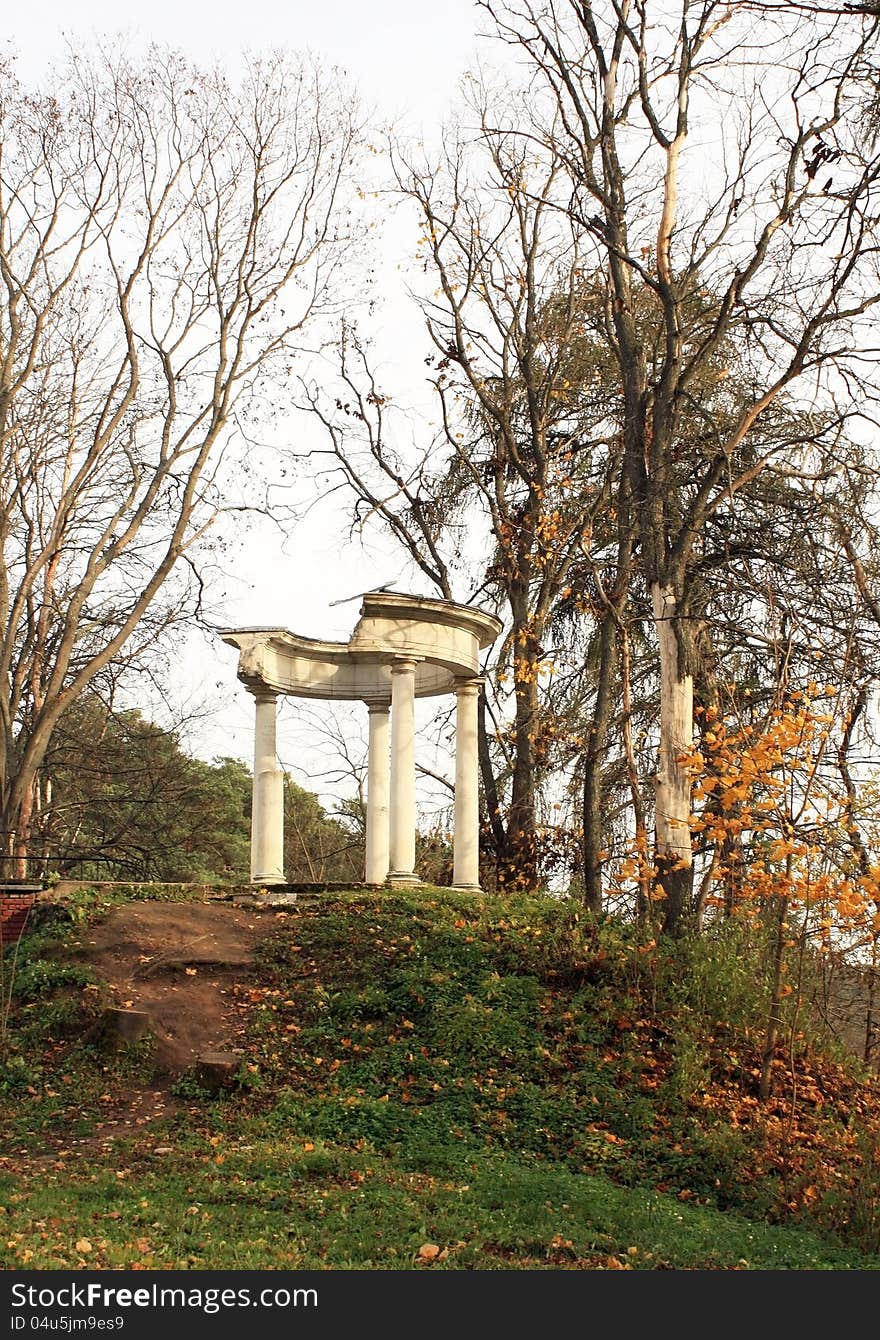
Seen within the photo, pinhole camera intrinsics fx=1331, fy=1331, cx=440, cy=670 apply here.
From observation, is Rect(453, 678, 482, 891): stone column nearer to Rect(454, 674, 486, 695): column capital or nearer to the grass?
Rect(454, 674, 486, 695): column capital

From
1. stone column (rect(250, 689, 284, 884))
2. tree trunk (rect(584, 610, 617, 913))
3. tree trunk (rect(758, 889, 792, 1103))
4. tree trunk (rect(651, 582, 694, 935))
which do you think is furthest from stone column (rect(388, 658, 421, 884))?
tree trunk (rect(758, 889, 792, 1103))

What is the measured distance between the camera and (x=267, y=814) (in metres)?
19.8

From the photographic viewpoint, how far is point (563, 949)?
49.2 feet

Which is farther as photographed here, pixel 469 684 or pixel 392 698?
pixel 469 684

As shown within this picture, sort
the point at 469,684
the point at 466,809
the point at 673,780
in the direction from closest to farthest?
the point at 673,780 → the point at 466,809 → the point at 469,684

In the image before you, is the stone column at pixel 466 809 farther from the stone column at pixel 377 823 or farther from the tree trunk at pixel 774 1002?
the tree trunk at pixel 774 1002

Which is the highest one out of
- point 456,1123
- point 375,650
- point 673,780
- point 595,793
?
point 375,650

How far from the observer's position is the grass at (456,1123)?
9117mm

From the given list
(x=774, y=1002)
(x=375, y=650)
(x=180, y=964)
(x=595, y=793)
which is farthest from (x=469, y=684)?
(x=774, y=1002)

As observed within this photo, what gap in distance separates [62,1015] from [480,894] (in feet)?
21.4

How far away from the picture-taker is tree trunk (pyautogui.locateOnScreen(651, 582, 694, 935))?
15000 mm

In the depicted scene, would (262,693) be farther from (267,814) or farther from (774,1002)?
(774,1002)

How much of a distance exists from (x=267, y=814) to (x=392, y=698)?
8.33ft

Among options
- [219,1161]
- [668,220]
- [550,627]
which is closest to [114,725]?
[550,627]
